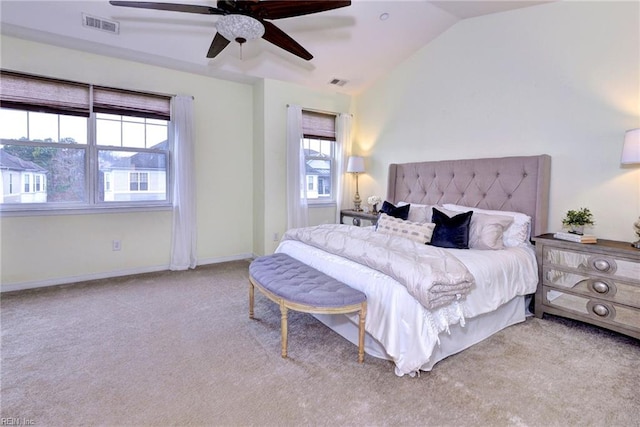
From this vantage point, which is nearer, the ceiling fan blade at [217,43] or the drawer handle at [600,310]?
the drawer handle at [600,310]

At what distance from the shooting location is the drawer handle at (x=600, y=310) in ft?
7.60

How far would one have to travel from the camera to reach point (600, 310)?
7.68 feet

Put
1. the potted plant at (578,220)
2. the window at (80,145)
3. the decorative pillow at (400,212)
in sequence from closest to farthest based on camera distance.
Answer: the potted plant at (578,220), the window at (80,145), the decorative pillow at (400,212)

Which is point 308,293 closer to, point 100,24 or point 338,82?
point 100,24

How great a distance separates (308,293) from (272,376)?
542 mm

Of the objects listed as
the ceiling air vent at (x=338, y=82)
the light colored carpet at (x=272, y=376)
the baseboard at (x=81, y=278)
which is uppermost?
the ceiling air vent at (x=338, y=82)

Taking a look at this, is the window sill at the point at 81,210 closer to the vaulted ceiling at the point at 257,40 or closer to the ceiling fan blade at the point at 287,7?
the vaulted ceiling at the point at 257,40

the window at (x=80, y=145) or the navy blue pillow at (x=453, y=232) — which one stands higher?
the window at (x=80, y=145)

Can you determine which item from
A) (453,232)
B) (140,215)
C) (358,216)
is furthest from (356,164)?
(140,215)

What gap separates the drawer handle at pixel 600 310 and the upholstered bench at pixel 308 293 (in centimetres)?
187

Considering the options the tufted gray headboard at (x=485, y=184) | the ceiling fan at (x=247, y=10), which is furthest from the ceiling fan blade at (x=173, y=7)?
the tufted gray headboard at (x=485, y=184)

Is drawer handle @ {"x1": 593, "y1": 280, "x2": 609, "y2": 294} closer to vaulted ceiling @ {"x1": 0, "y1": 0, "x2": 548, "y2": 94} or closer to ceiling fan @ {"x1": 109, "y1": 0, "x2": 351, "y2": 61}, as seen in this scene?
vaulted ceiling @ {"x1": 0, "y1": 0, "x2": 548, "y2": 94}

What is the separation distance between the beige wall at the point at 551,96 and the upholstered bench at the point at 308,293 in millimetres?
2273
